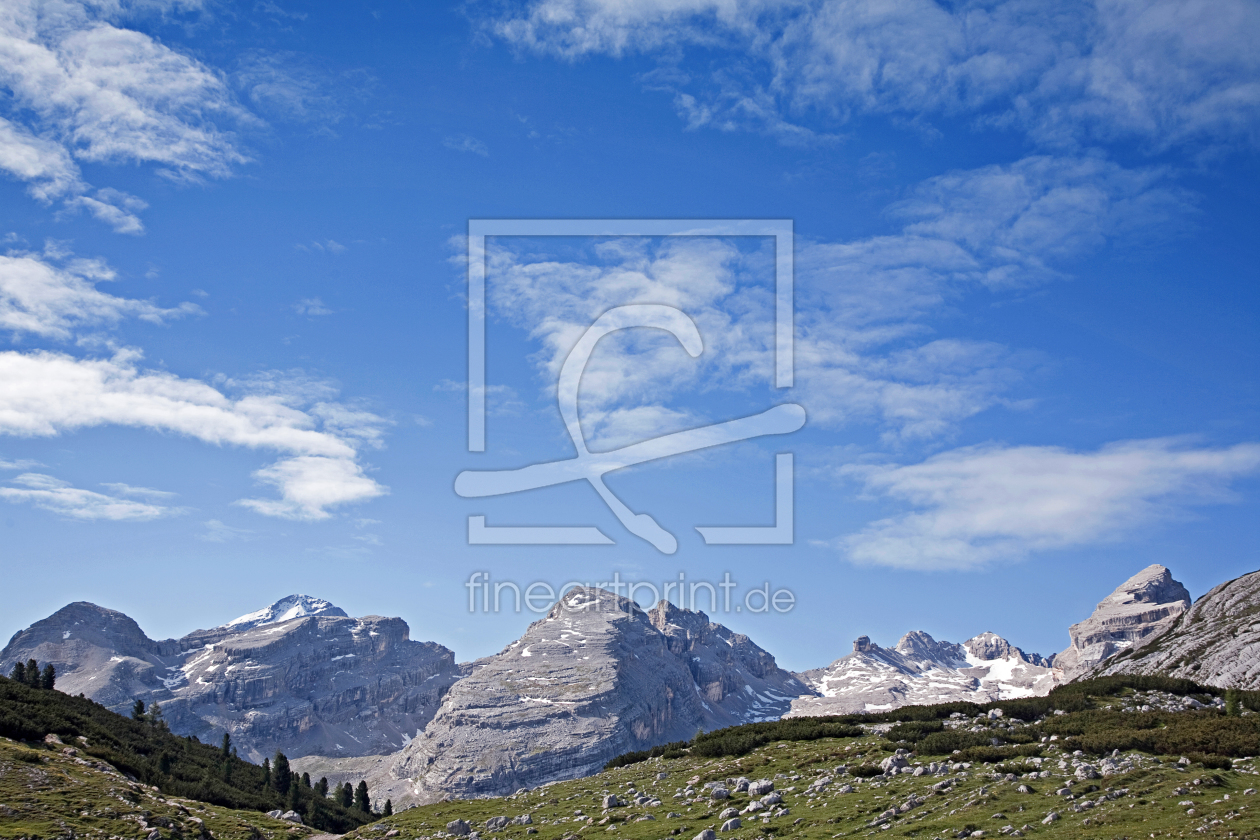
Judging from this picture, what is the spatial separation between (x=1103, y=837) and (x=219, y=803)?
82.1 metres

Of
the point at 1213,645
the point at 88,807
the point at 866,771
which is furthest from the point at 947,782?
the point at 1213,645

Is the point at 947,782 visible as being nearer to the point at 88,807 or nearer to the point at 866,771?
the point at 866,771

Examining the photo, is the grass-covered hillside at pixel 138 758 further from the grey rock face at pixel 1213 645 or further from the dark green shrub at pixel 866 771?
the grey rock face at pixel 1213 645

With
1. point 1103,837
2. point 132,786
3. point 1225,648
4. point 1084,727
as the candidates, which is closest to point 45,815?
point 132,786

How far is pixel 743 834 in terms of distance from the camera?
37.2 metres

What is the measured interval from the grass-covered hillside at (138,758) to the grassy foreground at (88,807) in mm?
269

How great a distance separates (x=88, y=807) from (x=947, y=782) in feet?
165

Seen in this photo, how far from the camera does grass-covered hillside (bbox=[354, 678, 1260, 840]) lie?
1320 inches

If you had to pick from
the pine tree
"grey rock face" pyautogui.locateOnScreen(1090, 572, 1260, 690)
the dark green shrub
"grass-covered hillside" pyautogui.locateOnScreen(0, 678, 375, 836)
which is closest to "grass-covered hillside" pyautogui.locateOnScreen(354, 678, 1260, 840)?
the dark green shrub

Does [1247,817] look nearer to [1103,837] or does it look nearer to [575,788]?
[1103,837]

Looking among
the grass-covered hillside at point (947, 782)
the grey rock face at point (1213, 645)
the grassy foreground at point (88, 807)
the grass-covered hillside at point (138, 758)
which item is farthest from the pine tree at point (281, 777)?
the grey rock face at point (1213, 645)

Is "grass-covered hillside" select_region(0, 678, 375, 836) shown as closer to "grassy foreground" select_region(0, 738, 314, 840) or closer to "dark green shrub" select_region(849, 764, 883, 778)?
"grassy foreground" select_region(0, 738, 314, 840)

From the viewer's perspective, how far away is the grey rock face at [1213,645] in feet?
327

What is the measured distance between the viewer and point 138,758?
89.1 metres
